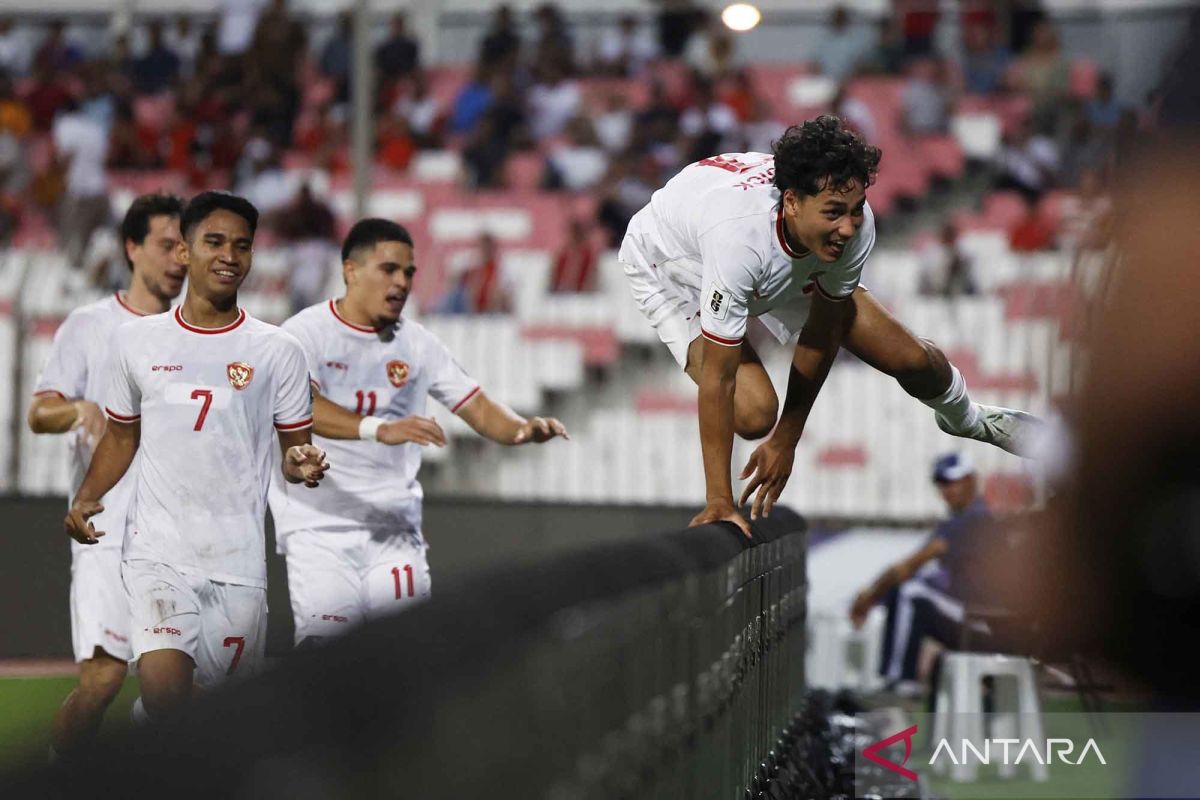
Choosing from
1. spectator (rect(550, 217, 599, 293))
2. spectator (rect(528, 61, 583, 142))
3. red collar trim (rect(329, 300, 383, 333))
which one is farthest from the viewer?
spectator (rect(528, 61, 583, 142))

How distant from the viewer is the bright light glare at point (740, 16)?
1644 centimetres

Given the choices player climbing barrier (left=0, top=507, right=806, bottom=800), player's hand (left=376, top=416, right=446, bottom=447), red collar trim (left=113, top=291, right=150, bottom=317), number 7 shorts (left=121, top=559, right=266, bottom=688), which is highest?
red collar trim (left=113, top=291, right=150, bottom=317)

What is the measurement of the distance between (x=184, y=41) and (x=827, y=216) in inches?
648

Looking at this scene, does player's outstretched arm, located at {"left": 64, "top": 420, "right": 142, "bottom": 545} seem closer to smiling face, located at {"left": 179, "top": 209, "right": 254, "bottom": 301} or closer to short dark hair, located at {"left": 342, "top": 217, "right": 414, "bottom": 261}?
smiling face, located at {"left": 179, "top": 209, "right": 254, "bottom": 301}

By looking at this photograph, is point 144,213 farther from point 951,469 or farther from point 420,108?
point 420,108

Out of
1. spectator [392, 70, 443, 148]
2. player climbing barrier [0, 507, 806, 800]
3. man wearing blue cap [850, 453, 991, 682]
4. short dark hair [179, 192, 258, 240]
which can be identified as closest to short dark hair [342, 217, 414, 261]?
short dark hair [179, 192, 258, 240]

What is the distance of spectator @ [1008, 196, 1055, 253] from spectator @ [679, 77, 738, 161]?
2.98 meters

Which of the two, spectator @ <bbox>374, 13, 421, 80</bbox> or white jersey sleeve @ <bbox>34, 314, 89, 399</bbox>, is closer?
white jersey sleeve @ <bbox>34, 314, 89, 399</bbox>

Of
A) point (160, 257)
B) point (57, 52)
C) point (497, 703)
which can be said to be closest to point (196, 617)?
point (160, 257)

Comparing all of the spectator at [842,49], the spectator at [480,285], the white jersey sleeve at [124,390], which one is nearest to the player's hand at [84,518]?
the white jersey sleeve at [124,390]

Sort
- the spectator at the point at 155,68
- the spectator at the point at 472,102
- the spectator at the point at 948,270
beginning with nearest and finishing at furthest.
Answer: the spectator at the point at 948,270
the spectator at the point at 472,102
the spectator at the point at 155,68

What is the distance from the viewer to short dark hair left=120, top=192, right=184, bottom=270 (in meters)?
7.32

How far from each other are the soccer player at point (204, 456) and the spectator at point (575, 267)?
9.49 meters

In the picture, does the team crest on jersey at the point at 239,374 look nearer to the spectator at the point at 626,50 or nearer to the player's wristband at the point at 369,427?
the player's wristband at the point at 369,427
